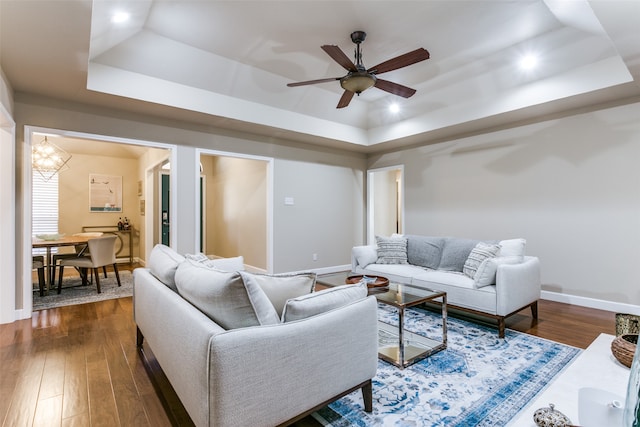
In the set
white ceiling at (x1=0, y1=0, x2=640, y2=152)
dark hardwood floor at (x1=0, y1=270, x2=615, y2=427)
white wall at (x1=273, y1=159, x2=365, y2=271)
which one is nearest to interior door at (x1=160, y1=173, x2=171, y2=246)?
white ceiling at (x1=0, y1=0, x2=640, y2=152)

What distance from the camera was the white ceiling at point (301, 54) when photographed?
255 cm

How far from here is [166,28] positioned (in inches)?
129

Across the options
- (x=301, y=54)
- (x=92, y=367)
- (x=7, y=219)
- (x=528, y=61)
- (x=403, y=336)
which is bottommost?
(x=92, y=367)

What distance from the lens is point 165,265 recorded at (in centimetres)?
214

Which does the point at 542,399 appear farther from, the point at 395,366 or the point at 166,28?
the point at 166,28

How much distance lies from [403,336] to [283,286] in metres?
1.27

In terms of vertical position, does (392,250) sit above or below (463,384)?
above

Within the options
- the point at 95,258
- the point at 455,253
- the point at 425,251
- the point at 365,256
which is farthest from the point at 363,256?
the point at 95,258

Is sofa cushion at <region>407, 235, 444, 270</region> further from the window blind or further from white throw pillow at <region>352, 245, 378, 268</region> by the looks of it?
the window blind

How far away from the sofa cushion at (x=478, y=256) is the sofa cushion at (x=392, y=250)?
936mm

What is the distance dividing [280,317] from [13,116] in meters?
3.95

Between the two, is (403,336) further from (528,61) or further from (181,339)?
(528,61)

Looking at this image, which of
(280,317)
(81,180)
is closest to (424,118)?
(280,317)

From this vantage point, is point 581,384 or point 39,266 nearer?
point 581,384
